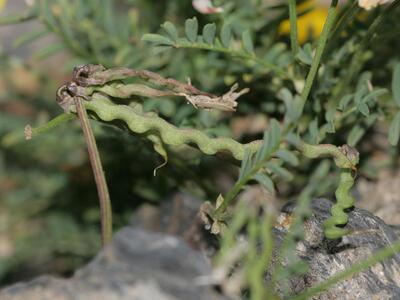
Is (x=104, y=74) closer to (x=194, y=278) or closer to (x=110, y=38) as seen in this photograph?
(x=194, y=278)

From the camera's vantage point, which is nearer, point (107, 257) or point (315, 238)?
point (107, 257)

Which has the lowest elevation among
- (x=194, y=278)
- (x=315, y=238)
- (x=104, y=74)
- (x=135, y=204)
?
(x=135, y=204)

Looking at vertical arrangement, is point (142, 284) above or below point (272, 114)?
above

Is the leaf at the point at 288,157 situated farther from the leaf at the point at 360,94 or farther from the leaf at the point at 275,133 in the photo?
the leaf at the point at 360,94

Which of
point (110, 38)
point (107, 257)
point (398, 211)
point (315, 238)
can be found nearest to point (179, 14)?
point (110, 38)

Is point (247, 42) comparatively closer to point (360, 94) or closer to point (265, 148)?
point (360, 94)

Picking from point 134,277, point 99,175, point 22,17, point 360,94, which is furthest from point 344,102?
point 22,17

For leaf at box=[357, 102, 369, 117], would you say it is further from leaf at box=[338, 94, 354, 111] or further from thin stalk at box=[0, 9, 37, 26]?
Answer: thin stalk at box=[0, 9, 37, 26]

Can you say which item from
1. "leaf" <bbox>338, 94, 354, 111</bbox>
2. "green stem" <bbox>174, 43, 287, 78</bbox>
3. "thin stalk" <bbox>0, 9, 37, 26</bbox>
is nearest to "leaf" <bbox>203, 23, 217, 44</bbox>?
"green stem" <bbox>174, 43, 287, 78</bbox>
